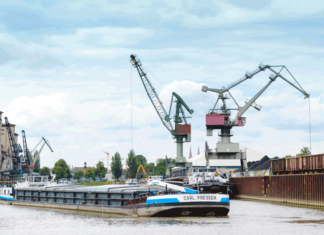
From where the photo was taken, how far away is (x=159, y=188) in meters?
42.2

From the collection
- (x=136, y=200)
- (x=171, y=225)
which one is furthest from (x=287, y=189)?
(x=171, y=225)

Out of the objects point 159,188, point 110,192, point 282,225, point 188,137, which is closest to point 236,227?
point 282,225

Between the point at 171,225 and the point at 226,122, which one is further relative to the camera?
the point at 226,122

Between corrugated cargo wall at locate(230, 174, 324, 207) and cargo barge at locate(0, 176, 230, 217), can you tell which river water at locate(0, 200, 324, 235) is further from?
corrugated cargo wall at locate(230, 174, 324, 207)

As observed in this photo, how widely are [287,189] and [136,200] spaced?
82.1 feet

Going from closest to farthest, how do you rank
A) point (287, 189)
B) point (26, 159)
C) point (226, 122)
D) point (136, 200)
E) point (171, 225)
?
point (171, 225) < point (136, 200) < point (287, 189) < point (226, 122) < point (26, 159)

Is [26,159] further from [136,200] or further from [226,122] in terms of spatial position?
[136,200]

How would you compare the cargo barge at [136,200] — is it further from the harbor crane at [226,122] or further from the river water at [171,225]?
the harbor crane at [226,122]

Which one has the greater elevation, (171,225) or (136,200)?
(136,200)

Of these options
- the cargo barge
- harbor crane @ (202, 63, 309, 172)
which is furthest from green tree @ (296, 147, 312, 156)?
the cargo barge

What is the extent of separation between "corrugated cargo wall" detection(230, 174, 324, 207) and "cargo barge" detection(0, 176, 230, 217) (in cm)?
1420

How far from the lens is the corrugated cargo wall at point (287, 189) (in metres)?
49.5

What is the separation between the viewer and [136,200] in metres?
39.8

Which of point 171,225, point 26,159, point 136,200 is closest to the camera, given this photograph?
point 171,225
